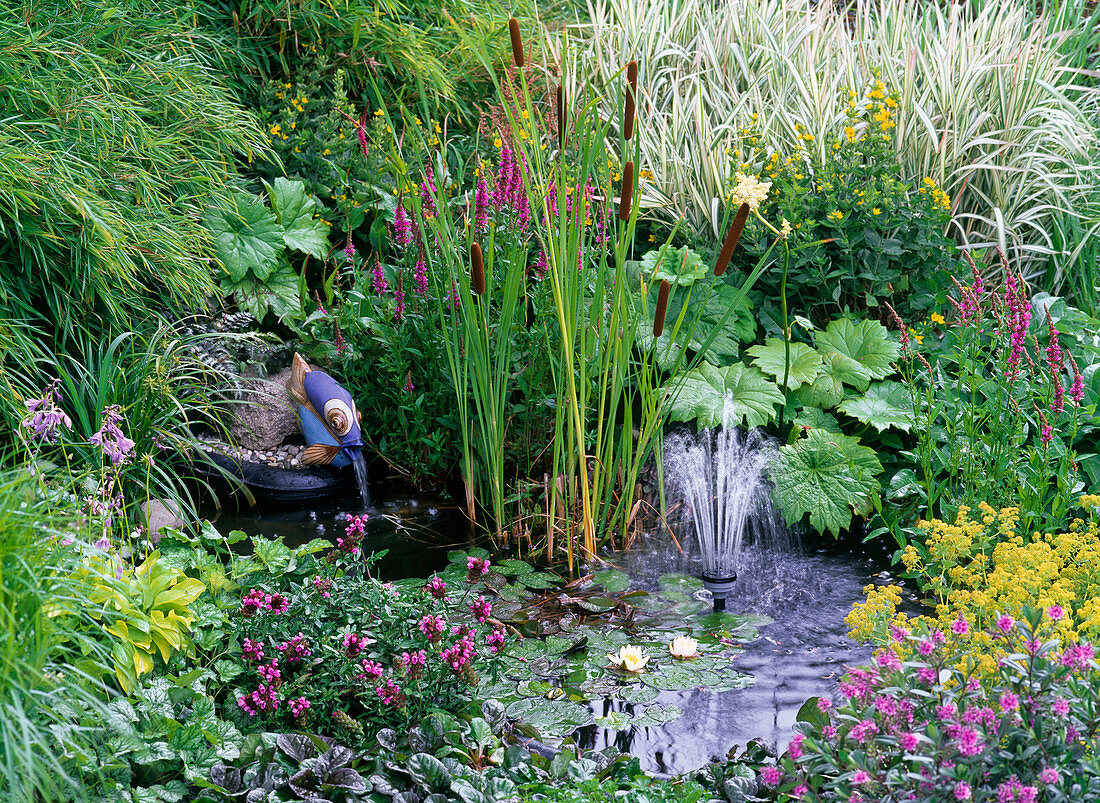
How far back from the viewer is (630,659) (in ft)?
8.38

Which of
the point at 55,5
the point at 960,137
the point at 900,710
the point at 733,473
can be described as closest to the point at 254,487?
the point at 733,473

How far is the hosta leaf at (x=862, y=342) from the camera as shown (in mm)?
3867

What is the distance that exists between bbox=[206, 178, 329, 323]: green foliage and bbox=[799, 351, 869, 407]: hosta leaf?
235 cm

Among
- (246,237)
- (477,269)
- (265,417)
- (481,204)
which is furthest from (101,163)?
(477,269)

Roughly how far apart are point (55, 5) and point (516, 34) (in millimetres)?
2535

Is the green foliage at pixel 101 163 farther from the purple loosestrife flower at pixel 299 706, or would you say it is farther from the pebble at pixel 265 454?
the purple loosestrife flower at pixel 299 706

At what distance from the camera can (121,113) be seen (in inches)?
142

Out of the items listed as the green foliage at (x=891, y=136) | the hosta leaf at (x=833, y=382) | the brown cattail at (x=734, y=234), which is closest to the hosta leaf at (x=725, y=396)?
the hosta leaf at (x=833, y=382)

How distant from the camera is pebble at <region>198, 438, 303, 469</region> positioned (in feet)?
12.1

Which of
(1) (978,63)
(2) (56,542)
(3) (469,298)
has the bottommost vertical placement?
(2) (56,542)

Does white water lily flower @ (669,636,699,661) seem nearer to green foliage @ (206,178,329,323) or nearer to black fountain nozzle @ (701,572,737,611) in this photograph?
black fountain nozzle @ (701,572,737,611)

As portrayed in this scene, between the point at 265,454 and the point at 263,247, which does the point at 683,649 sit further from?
the point at 263,247

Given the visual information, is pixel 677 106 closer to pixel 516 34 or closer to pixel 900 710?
pixel 516 34

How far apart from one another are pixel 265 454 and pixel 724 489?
6.50ft
